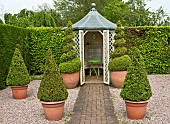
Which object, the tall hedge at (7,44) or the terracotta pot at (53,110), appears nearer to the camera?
the terracotta pot at (53,110)

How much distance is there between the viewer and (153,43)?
38.3 feet

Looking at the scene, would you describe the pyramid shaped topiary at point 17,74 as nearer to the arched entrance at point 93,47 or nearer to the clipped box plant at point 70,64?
the clipped box plant at point 70,64

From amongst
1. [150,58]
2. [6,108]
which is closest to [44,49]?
[150,58]

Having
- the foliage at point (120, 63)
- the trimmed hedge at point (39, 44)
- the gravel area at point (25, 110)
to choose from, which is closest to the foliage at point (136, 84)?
the gravel area at point (25, 110)

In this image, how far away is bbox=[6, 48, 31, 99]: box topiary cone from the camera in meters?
7.27

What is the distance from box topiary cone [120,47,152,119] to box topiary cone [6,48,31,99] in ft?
10.9

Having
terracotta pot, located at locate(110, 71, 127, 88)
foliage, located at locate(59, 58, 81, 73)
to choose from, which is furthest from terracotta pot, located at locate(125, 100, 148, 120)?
foliage, located at locate(59, 58, 81, 73)

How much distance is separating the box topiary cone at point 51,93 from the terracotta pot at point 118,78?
3.70m

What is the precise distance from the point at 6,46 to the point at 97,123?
208 inches

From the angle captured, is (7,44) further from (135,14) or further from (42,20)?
(135,14)

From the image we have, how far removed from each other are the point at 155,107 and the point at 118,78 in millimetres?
2568

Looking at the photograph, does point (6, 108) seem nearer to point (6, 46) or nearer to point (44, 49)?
point (6, 46)

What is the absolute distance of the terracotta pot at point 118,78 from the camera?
875cm

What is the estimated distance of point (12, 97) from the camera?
7.64 m
